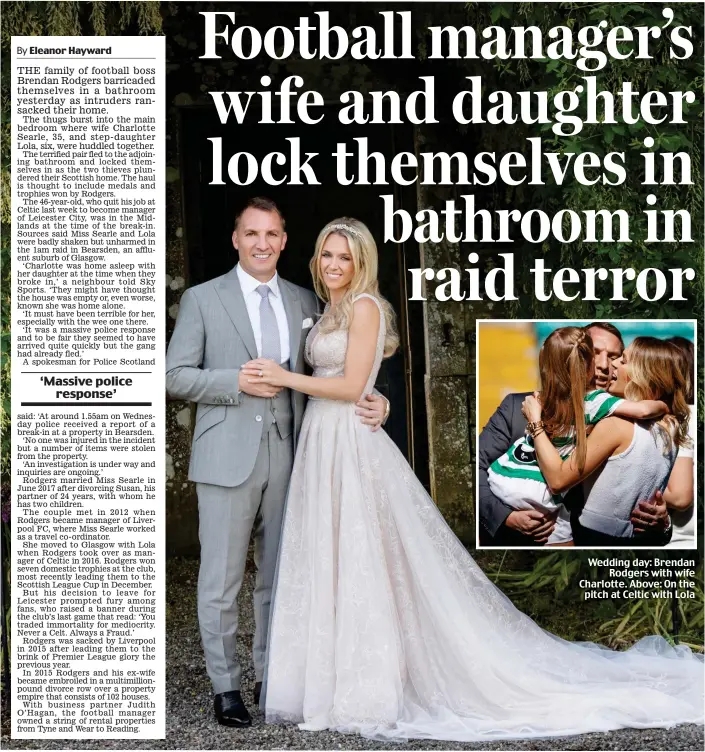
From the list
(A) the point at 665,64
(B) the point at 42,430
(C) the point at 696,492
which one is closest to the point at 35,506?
(B) the point at 42,430

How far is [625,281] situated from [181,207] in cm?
237

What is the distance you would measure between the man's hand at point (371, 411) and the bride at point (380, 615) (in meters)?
0.03

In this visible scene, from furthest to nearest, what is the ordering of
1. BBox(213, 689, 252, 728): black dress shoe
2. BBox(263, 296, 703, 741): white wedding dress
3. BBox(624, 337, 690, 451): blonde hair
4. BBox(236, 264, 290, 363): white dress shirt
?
BBox(624, 337, 690, 451): blonde hair → BBox(236, 264, 290, 363): white dress shirt → BBox(213, 689, 252, 728): black dress shoe → BBox(263, 296, 703, 741): white wedding dress

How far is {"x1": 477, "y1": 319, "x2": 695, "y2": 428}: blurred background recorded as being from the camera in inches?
174

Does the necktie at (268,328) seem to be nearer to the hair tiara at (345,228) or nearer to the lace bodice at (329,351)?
the lace bodice at (329,351)

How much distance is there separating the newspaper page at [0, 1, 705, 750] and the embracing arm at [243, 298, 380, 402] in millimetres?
11

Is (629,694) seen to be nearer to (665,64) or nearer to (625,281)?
(625,281)

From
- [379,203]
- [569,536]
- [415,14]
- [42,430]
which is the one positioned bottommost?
[569,536]

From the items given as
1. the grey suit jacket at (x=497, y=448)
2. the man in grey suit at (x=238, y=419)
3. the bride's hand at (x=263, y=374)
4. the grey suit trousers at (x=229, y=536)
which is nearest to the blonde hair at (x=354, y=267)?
the man in grey suit at (x=238, y=419)

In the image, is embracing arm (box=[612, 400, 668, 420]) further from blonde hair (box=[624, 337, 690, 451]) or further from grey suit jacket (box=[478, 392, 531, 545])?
grey suit jacket (box=[478, 392, 531, 545])

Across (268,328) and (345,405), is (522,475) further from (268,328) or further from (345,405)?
(268,328)

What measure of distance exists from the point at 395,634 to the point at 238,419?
0.98 metres

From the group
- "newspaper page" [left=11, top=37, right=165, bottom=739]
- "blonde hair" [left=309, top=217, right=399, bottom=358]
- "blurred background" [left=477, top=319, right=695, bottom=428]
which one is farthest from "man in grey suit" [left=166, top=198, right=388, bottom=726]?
"blurred background" [left=477, top=319, right=695, bottom=428]

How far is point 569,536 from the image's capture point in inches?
176
